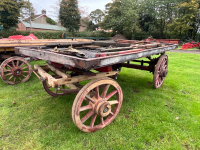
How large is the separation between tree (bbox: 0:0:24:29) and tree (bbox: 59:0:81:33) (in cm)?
844

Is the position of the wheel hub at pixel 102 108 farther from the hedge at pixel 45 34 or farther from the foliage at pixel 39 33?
the foliage at pixel 39 33

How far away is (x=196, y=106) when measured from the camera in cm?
305

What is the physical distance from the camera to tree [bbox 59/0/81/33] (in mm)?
23634

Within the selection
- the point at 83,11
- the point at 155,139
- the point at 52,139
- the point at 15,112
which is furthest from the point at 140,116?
the point at 83,11

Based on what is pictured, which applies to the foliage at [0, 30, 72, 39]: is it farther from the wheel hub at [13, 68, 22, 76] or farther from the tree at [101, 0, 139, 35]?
the wheel hub at [13, 68, 22, 76]

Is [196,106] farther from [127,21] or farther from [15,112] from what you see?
[127,21]

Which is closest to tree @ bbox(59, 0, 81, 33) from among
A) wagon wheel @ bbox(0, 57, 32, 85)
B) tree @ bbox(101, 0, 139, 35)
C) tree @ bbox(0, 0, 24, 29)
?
tree @ bbox(101, 0, 139, 35)

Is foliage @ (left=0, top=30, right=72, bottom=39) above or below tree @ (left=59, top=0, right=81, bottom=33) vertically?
below

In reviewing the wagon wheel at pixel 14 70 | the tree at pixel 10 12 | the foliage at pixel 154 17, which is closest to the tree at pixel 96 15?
the foliage at pixel 154 17

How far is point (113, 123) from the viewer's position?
2412 millimetres

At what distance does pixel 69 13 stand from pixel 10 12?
402 inches

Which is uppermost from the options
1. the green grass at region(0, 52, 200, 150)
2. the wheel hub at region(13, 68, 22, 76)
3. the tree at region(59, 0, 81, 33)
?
the tree at region(59, 0, 81, 33)

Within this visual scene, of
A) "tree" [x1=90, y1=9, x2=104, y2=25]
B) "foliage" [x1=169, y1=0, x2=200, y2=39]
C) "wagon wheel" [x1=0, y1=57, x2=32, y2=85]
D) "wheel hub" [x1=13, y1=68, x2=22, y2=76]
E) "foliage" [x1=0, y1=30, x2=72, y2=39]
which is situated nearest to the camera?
"wagon wheel" [x1=0, y1=57, x2=32, y2=85]

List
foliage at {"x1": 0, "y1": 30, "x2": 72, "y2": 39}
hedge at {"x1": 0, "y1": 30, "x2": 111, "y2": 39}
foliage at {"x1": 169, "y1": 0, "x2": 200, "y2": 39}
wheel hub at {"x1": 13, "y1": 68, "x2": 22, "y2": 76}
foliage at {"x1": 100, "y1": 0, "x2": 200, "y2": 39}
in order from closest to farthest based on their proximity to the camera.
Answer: wheel hub at {"x1": 13, "y1": 68, "x2": 22, "y2": 76}
hedge at {"x1": 0, "y1": 30, "x2": 111, "y2": 39}
foliage at {"x1": 0, "y1": 30, "x2": 72, "y2": 39}
foliage at {"x1": 169, "y1": 0, "x2": 200, "y2": 39}
foliage at {"x1": 100, "y1": 0, "x2": 200, "y2": 39}
